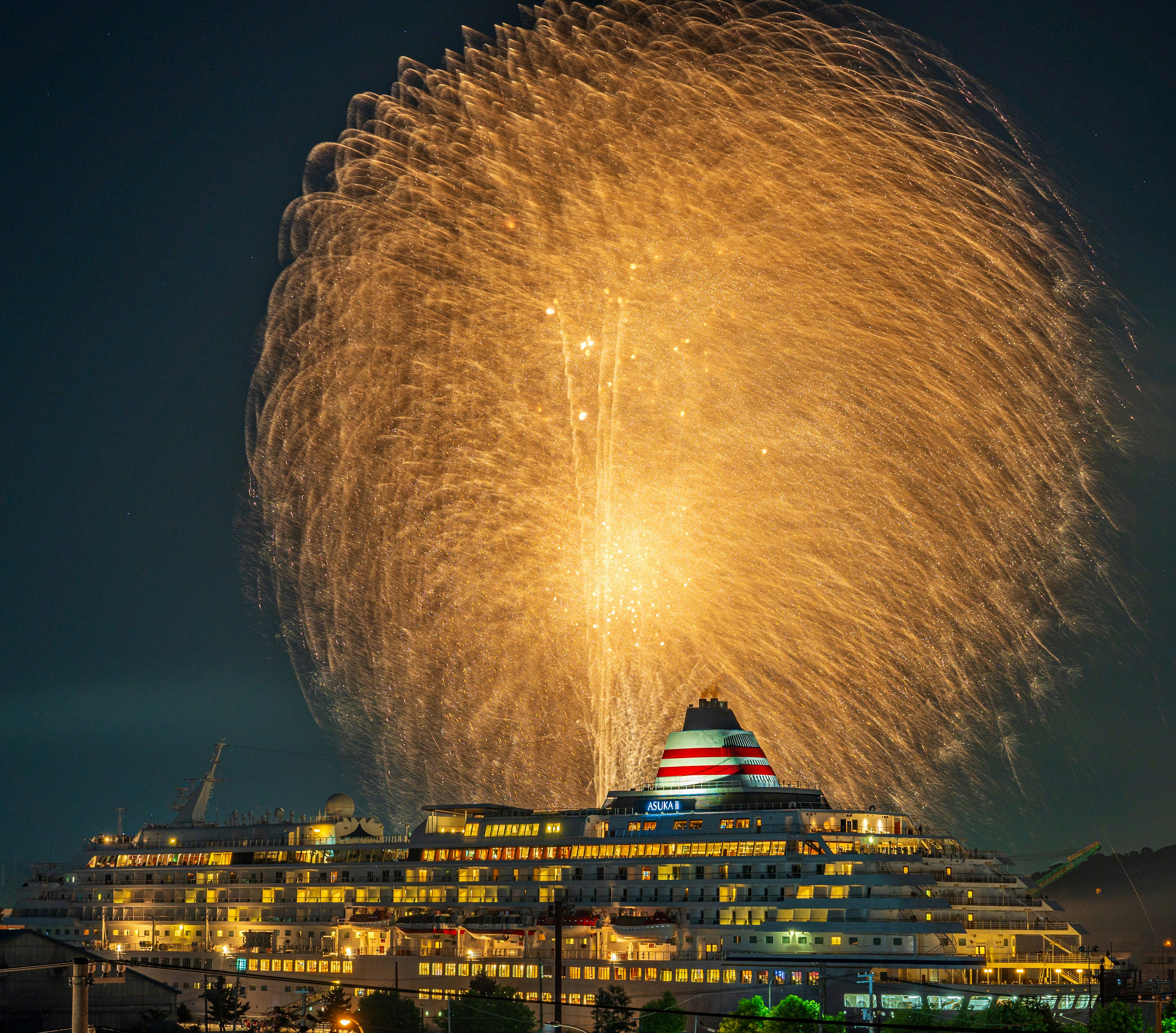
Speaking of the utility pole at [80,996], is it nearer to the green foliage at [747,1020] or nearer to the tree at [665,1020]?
the green foliage at [747,1020]

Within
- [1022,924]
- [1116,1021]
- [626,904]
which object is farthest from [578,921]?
[1116,1021]

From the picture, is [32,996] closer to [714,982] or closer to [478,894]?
[478,894]

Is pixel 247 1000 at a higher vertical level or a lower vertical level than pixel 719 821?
lower

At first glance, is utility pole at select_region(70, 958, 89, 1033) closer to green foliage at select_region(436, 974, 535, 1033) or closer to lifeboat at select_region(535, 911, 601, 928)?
green foliage at select_region(436, 974, 535, 1033)

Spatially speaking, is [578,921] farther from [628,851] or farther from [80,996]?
[80,996]

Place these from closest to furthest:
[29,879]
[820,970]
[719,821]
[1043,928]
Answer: [820,970], [1043,928], [719,821], [29,879]

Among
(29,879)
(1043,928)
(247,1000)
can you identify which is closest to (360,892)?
(247,1000)

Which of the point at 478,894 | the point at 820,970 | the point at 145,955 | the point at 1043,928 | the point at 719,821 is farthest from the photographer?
the point at 145,955

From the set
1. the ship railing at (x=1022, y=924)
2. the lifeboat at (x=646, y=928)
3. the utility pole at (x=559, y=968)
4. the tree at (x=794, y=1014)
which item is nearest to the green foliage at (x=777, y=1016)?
the tree at (x=794, y=1014)
